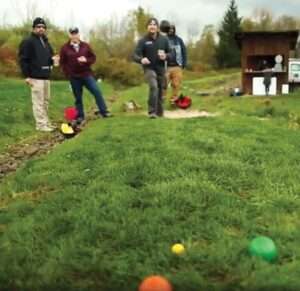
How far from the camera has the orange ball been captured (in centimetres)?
376

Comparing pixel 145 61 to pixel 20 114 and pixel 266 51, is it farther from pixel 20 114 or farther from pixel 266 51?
pixel 266 51

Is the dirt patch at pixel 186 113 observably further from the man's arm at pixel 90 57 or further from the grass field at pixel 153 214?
the grass field at pixel 153 214

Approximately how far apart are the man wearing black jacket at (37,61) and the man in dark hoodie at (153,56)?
1.70 metres

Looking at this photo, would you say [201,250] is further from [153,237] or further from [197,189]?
[197,189]

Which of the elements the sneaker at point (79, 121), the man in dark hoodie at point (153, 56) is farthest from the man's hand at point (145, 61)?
the sneaker at point (79, 121)

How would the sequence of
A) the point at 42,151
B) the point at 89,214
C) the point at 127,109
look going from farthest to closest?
the point at 127,109
the point at 42,151
the point at 89,214

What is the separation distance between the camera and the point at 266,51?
80.3 feet

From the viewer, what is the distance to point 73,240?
15.8ft

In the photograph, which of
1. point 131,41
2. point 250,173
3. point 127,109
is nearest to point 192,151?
point 250,173

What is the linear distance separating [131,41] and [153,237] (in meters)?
60.8

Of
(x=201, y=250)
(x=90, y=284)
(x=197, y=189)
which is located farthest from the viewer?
(x=197, y=189)

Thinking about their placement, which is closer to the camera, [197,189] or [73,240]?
[73,240]

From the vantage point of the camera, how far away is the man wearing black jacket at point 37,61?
11.7 meters

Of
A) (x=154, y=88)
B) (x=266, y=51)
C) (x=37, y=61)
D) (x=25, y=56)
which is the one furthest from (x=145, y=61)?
(x=266, y=51)
